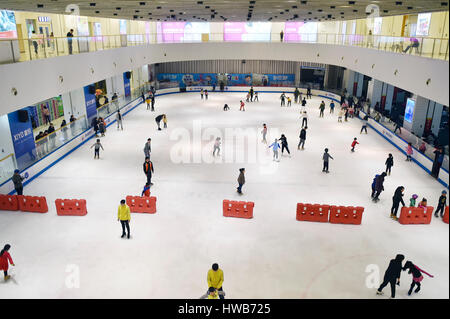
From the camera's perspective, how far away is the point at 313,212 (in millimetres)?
12438

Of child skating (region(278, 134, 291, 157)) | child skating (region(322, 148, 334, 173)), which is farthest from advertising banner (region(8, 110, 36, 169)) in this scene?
child skating (region(322, 148, 334, 173))

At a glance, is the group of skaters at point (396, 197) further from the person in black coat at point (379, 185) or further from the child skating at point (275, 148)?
the child skating at point (275, 148)

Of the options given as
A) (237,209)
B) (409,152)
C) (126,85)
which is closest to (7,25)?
(126,85)

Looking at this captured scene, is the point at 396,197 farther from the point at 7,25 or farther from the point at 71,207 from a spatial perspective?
the point at 7,25

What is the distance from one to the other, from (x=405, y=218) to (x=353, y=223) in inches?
69.6

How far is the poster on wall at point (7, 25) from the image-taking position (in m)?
19.2

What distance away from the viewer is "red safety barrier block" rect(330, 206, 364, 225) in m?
12.2

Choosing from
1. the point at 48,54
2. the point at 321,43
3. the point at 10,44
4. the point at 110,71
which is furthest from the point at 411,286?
the point at 321,43

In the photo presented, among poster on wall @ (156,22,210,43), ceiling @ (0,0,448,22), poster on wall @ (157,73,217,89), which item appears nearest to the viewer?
ceiling @ (0,0,448,22)

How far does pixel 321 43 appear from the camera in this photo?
117 ft

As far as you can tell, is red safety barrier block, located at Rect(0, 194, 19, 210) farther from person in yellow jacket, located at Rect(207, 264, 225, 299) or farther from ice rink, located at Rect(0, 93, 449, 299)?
person in yellow jacket, located at Rect(207, 264, 225, 299)

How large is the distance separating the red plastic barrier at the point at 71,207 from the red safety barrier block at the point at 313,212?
766cm

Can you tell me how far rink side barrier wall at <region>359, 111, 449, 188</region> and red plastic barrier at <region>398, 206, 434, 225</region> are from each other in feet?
5.24
